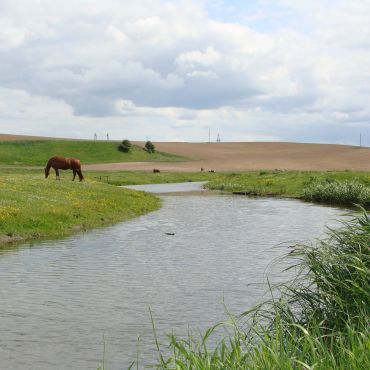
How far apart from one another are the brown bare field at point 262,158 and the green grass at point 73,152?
38.4 ft

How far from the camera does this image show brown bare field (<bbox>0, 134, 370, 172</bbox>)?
13950 centimetres

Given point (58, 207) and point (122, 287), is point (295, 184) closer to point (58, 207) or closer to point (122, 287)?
point (58, 207)

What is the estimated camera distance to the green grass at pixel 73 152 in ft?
485

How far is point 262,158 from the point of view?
168m

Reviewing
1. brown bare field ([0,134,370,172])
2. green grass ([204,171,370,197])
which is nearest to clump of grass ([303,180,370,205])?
green grass ([204,171,370,197])

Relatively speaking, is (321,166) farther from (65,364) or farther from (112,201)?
(65,364)

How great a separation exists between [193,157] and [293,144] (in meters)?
41.7

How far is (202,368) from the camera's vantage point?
8.55m

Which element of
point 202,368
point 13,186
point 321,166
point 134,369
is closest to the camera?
point 202,368

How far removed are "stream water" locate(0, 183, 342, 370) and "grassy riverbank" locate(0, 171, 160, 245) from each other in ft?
7.23

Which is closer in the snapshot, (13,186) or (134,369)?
(134,369)

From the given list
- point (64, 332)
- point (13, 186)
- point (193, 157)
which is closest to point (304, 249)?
point (64, 332)

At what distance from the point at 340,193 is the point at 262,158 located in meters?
104

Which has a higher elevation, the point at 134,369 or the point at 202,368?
the point at 202,368
